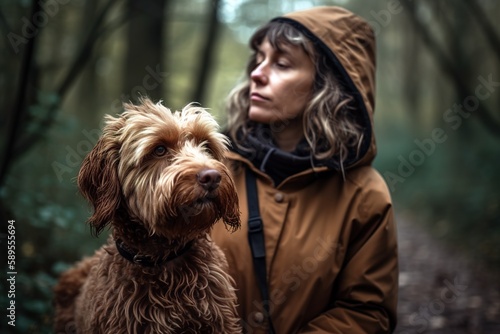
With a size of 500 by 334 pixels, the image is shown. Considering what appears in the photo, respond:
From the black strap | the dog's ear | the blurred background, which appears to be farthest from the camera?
the blurred background

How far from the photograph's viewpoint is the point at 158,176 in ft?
8.14

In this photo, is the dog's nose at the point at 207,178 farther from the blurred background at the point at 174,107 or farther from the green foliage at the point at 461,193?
the green foliage at the point at 461,193

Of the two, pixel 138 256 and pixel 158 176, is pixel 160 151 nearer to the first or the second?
pixel 158 176

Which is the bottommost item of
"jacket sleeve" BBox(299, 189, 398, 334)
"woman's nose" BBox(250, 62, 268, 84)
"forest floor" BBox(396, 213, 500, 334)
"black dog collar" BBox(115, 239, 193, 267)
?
"forest floor" BBox(396, 213, 500, 334)

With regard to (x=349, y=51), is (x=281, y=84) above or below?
below

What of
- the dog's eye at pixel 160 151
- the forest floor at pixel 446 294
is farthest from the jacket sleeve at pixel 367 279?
the forest floor at pixel 446 294

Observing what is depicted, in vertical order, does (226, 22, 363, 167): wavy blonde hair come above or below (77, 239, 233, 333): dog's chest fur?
above

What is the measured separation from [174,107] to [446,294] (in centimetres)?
714

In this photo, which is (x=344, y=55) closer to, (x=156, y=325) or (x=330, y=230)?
(x=330, y=230)

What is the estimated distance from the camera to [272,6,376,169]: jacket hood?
11.2 ft

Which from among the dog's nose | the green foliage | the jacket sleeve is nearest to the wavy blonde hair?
the jacket sleeve

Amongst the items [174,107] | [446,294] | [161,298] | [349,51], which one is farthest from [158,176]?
[174,107]

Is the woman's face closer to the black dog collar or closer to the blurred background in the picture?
the blurred background

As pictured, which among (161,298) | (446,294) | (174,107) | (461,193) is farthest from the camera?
(174,107)
